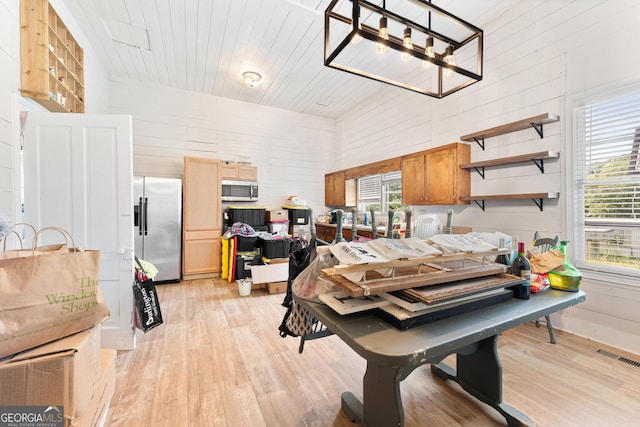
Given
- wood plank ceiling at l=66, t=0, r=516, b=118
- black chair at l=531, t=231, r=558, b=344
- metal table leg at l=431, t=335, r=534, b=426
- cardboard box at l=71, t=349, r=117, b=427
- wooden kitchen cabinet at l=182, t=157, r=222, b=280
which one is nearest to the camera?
cardboard box at l=71, t=349, r=117, b=427

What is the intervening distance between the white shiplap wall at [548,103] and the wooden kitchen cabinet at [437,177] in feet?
0.74

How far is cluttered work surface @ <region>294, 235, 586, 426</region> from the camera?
2.90 ft

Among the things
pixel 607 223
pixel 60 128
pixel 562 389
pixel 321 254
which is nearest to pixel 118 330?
pixel 60 128

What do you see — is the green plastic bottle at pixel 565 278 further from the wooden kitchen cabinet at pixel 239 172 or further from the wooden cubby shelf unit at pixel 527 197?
the wooden kitchen cabinet at pixel 239 172

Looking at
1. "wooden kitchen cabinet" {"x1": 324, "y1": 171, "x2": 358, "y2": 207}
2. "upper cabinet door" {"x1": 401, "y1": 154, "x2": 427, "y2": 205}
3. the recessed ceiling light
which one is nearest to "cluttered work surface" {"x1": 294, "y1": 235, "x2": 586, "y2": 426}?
"upper cabinet door" {"x1": 401, "y1": 154, "x2": 427, "y2": 205}

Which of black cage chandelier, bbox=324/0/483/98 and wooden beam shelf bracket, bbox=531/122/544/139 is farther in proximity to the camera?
wooden beam shelf bracket, bbox=531/122/544/139

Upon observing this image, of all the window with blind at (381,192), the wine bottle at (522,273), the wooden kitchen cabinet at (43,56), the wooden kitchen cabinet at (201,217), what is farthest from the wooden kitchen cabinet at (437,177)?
the wooden kitchen cabinet at (43,56)

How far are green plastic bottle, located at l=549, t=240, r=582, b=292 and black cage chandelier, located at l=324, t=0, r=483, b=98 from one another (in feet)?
4.81

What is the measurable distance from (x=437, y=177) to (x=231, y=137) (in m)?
4.02

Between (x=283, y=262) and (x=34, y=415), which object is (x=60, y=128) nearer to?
(x=34, y=415)

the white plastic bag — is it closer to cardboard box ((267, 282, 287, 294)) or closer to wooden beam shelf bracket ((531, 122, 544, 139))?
cardboard box ((267, 282, 287, 294))

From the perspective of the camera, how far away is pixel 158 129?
193 inches

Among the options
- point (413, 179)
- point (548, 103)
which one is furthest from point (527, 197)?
point (413, 179)

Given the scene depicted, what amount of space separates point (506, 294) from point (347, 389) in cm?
125
